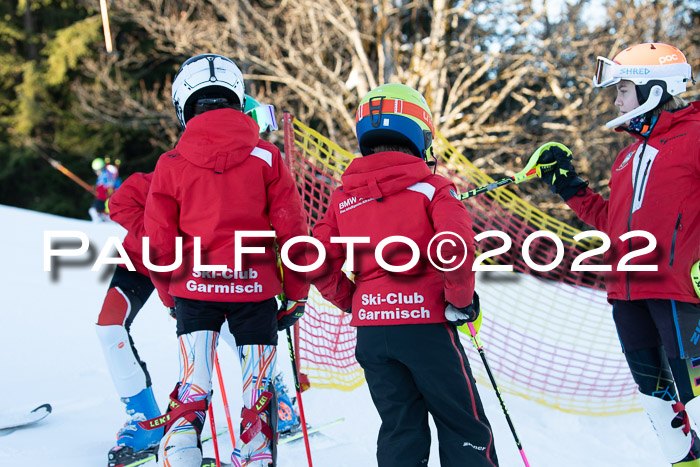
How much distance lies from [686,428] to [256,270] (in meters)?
2.07

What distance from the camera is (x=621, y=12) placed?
1385cm

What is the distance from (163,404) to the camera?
13.6 feet

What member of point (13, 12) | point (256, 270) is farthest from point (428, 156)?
point (13, 12)

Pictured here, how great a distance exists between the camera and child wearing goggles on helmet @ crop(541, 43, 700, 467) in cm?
262

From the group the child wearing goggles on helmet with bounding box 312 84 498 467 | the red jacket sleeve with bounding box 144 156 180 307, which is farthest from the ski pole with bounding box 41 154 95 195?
the child wearing goggles on helmet with bounding box 312 84 498 467

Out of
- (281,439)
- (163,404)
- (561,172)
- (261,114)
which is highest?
(261,114)

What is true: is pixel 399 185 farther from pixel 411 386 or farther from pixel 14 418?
pixel 14 418

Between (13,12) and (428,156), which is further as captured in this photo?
(13,12)

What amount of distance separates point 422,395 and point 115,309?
1.86 metres

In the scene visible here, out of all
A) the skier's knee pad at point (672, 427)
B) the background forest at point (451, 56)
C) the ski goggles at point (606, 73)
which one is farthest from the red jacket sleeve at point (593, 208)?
the background forest at point (451, 56)

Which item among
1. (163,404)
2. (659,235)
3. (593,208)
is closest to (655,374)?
(659,235)

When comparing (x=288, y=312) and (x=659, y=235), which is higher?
(x=659, y=235)

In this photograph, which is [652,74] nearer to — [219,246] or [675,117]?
[675,117]

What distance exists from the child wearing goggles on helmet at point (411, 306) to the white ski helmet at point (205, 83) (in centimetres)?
68
